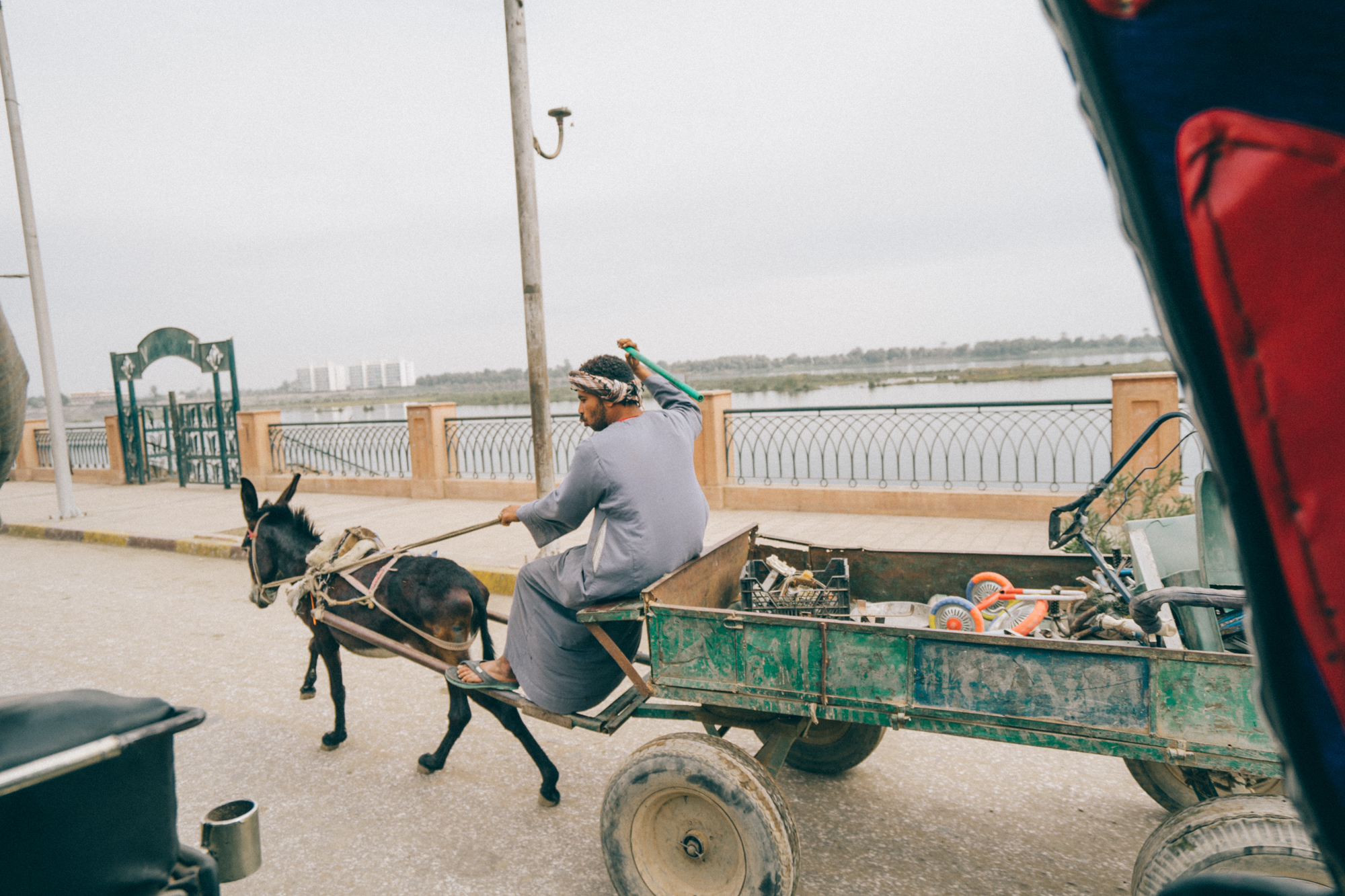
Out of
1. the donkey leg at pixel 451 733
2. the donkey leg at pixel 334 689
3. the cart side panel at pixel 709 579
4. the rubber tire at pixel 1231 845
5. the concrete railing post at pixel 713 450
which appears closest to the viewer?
the rubber tire at pixel 1231 845

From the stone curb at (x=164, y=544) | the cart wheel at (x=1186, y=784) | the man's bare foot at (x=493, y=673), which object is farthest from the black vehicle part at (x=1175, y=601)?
the stone curb at (x=164, y=544)

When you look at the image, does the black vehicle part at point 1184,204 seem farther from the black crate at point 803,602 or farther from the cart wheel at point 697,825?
the black crate at point 803,602

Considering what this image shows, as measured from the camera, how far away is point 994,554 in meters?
3.89

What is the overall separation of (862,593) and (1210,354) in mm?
3715

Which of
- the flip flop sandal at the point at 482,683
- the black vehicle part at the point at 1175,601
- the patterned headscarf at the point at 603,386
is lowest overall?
the flip flop sandal at the point at 482,683

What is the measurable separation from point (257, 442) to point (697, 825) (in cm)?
1416

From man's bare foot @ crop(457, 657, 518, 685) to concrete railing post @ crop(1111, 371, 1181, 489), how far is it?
20.7 ft

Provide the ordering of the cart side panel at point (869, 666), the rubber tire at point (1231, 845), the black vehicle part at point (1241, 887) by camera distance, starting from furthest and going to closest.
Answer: the cart side panel at point (869, 666) < the rubber tire at point (1231, 845) < the black vehicle part at point (1241, 887)

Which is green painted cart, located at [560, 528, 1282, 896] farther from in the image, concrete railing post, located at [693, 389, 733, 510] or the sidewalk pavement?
concrete railing post, located at [693, 389, 733, 510]

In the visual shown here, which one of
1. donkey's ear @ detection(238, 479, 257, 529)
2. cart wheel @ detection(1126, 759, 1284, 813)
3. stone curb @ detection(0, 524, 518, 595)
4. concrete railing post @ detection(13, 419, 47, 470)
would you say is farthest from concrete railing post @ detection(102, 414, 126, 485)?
cart wheel @ detection(1126, 759, 1284, 813)

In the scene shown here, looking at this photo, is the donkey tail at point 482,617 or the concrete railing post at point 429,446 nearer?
the donkey tail at point 482,617

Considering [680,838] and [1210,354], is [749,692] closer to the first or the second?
[680,838]

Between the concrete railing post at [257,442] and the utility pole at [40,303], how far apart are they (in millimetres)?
2722

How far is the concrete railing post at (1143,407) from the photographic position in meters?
7.61
